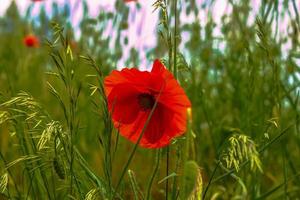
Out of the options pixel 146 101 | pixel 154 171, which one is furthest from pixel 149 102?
pixel 154 171

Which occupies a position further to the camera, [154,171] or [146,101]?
[146,101]

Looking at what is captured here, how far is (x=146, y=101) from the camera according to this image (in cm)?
111

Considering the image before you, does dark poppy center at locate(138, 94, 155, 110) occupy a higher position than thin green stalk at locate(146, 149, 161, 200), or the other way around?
dark poppy center at locate(138, 94, 155, 110)

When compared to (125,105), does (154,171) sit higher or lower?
lower

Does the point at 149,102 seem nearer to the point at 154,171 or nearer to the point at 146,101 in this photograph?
the point at 146,101

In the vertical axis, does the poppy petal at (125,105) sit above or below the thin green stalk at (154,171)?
above

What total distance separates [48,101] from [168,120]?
2.21 meters

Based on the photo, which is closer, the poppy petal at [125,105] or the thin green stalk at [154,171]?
the thin green stalk at [154,171]

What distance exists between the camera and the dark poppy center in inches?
43.5

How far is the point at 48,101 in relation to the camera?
320cm

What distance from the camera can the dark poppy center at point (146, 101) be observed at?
1104 millimetres

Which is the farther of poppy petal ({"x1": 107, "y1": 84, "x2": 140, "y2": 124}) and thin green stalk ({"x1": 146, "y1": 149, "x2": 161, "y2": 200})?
poppy petal ({"x1": 107, "y1": 84, "x2": 140, "y2": 124})

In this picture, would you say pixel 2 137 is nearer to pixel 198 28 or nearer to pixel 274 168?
pixel 198 28

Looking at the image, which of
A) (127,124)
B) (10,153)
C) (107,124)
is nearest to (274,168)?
(10,153)
